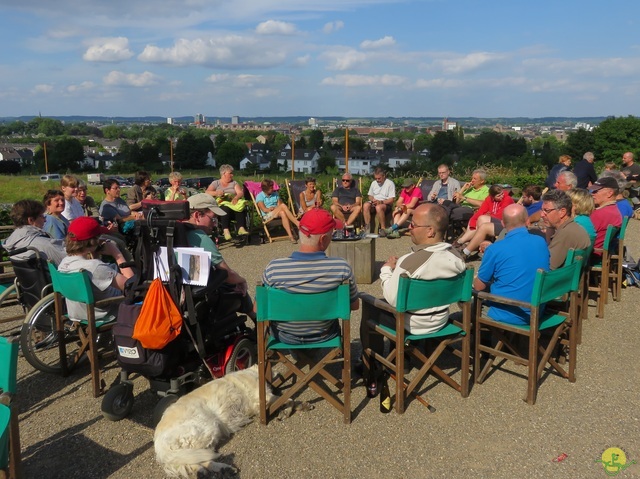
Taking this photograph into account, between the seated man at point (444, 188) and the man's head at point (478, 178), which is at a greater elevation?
the man's head at point (478, 178)

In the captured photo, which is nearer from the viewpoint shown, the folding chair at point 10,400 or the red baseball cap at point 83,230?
the folding chair at point 10,400

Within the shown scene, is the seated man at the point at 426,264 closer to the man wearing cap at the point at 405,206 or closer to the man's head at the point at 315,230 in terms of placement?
the man's head at the point at 315,230

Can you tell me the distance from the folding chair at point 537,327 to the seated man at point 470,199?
4.65m

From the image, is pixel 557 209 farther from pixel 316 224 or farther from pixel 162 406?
pixel 162 406

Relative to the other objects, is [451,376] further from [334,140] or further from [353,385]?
[334,140]

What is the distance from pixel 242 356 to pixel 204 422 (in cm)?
88

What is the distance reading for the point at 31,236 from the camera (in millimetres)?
4730

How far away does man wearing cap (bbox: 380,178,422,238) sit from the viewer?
31.3 feet

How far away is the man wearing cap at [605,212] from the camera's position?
5730 millimetres

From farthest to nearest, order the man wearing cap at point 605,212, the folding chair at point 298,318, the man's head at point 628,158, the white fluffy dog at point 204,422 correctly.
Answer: the man's head at point 628,158 < the man wearing cap at point 605,212 < the folding chair at point 298,318 < the white fluffy dog at point 204,422

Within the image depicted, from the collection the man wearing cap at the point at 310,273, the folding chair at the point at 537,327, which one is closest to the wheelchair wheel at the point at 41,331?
the man wearing cap at the point at 310,273

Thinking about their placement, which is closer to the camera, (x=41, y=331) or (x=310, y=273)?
(x=310, y=273)

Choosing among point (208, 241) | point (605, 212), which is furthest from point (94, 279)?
point (605, 212)

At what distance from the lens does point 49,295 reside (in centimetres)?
412
